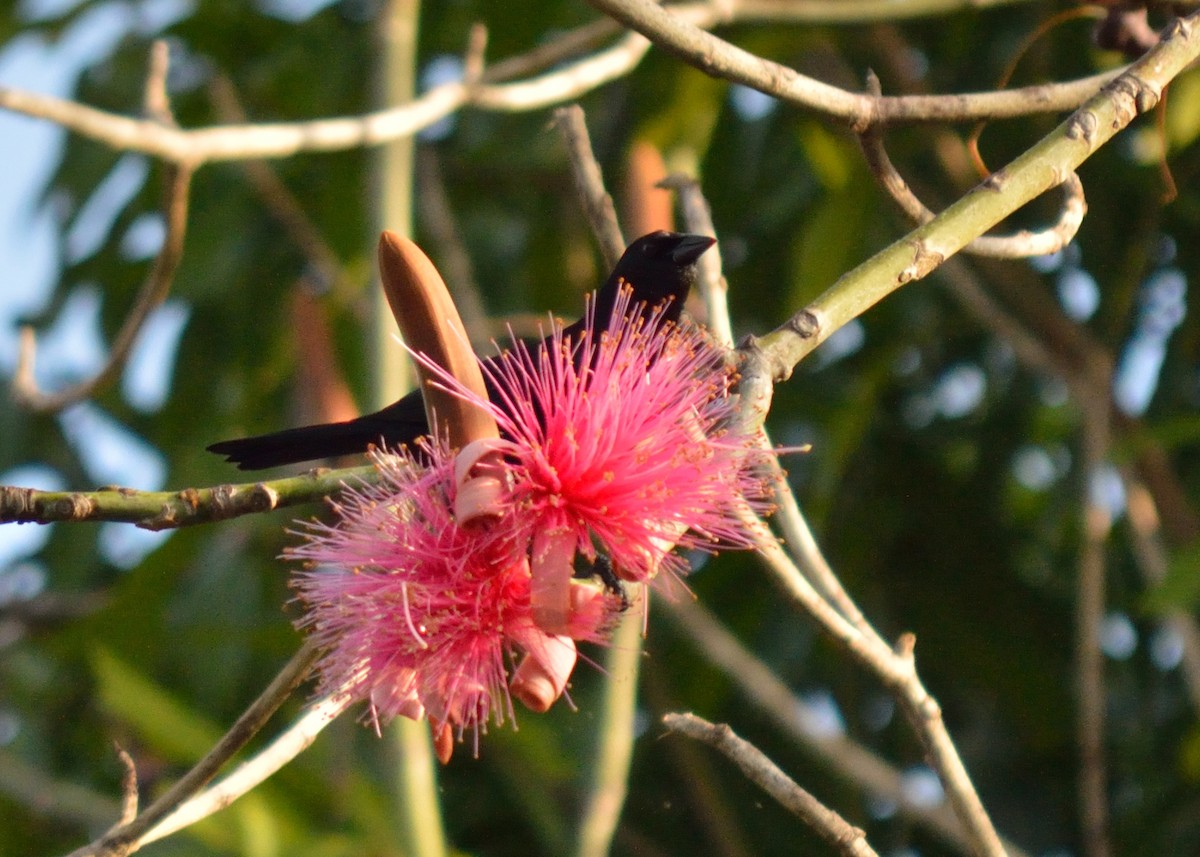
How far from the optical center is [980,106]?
2.06 m

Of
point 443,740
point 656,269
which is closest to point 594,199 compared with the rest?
point 656,269

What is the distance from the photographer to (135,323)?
9.98 feet

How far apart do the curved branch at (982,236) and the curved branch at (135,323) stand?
1.44 meters

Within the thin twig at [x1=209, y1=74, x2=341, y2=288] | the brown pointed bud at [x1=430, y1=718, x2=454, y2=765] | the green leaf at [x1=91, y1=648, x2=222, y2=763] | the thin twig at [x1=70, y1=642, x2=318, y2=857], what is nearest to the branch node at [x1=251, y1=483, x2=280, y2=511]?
the thin twig at [x1=70, y1=642, x2=318, y2=857]

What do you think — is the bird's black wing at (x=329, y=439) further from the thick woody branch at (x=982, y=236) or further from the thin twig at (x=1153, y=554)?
the thin twig at (x=1153, y=554)

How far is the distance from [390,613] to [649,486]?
32cm

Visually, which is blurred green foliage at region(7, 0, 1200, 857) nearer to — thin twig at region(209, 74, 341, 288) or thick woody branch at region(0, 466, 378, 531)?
thin twig at region(209, 74, 341, 288)

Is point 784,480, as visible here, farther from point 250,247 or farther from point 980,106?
point 250,247

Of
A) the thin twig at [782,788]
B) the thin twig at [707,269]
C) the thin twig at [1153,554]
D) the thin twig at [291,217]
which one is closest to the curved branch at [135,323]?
the thin twig at [707,269]

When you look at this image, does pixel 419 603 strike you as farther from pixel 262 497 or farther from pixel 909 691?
Result: pixel 909 691

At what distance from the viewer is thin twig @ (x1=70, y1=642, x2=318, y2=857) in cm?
175

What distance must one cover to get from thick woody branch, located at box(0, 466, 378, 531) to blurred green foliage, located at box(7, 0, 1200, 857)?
2810 mm

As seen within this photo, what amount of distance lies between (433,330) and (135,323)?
162cm


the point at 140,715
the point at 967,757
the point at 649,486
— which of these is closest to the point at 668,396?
the point at 649,486
